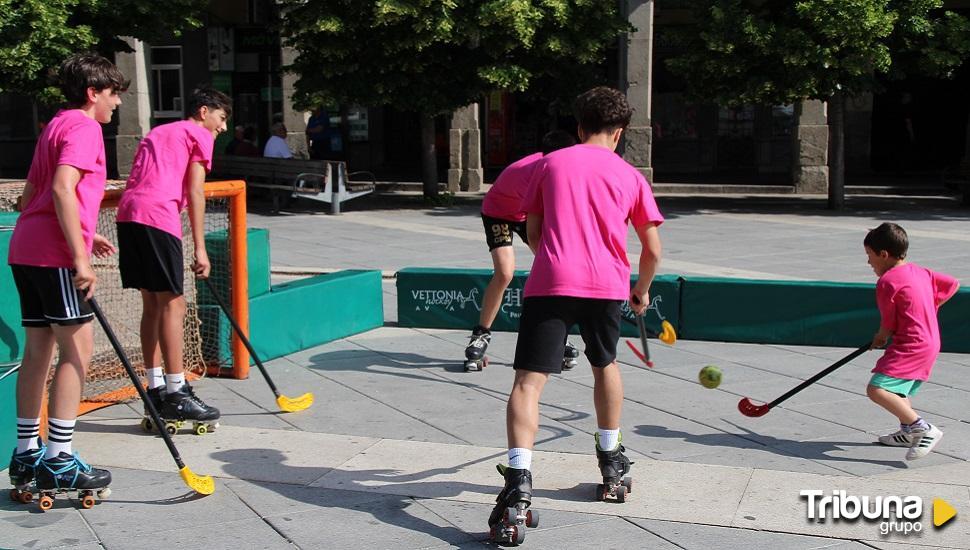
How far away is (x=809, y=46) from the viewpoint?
56.1ft

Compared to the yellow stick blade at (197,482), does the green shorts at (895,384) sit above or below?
above

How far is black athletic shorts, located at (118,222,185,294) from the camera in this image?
5820mm

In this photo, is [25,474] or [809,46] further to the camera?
[809,46]

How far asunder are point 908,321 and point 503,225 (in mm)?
2649

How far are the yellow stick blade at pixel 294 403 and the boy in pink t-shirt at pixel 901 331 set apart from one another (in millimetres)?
2981

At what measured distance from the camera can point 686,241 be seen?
14.9m

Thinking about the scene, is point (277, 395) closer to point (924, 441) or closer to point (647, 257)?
point (647, 257)

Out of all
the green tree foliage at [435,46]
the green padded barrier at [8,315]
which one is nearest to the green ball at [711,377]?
the green padded barrier at [8,315]

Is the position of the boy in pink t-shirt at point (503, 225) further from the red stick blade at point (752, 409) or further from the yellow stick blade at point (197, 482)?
the yellow stick blade at point (197, 482)

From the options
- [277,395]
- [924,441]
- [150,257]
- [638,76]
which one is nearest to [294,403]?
[277,395]

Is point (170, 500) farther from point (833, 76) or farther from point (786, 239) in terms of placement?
point (833, 76)

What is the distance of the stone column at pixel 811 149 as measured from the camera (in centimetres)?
2197

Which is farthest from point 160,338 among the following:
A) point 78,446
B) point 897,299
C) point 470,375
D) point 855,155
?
point 855,155

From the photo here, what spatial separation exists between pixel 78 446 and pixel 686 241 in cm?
1040
